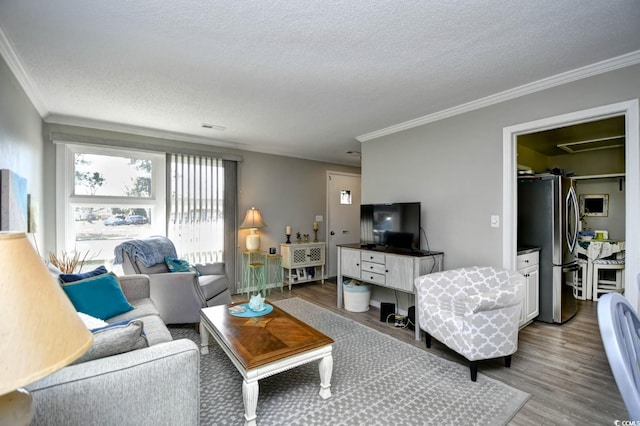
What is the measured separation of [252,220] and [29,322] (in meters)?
4.09

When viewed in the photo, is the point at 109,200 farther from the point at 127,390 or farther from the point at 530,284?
the point at 530,284

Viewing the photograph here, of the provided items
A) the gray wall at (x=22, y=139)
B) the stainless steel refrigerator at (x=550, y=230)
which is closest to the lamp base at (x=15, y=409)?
the gray wall at (x=22, y=139)

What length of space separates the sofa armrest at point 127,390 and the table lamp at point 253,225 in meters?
3.30

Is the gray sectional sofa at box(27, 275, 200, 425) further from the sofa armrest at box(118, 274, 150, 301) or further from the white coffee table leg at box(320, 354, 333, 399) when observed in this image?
the sofa armrest at box(118, 274, 150, 301)

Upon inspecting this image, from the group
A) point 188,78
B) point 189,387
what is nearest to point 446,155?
point 188,78

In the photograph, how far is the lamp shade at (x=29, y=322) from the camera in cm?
56

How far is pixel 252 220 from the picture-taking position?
4.66 meters

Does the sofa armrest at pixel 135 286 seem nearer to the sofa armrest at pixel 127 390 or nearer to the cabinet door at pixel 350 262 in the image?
the sofa armrest at pixel 127 390

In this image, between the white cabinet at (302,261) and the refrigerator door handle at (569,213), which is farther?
the white cabinet at (302,261)

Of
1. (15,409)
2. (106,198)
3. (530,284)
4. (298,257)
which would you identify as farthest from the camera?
(298,257)

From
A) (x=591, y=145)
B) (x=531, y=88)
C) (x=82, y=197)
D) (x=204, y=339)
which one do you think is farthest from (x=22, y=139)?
(x=591, y=145)

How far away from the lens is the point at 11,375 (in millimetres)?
552

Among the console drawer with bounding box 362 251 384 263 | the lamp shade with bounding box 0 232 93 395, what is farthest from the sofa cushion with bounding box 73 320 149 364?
the console drawer with bounding box 362 251 384 263

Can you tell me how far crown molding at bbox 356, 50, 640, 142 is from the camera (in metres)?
2.16
